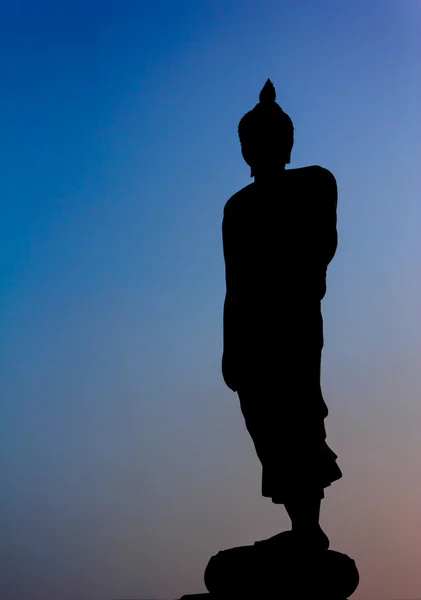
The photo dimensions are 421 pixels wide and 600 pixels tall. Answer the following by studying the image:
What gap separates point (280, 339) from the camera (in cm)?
418

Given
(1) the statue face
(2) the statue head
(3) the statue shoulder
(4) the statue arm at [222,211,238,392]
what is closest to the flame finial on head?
(2) the statue head

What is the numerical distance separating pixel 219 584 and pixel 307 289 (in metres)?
1.91

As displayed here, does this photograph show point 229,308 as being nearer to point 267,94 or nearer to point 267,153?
point 267,153

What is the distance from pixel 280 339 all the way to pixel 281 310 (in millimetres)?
193

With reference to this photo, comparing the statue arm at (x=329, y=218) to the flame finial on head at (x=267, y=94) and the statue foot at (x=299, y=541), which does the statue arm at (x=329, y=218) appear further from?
the statue foot at (x=299, y=541)

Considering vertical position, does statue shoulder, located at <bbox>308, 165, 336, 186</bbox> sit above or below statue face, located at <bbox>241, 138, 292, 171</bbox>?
below

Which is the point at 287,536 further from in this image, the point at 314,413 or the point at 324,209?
the point at 324,209

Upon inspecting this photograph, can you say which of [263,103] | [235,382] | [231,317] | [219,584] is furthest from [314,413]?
[263,103]

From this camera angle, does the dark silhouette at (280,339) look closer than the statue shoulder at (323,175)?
Yes

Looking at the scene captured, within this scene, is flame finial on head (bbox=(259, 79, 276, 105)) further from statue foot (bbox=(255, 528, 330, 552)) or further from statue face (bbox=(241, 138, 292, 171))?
statue foot (bbox=(255, 528, 330, 552))

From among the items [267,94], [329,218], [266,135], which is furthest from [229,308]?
[267,94]

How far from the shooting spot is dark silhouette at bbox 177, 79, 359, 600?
3.81m

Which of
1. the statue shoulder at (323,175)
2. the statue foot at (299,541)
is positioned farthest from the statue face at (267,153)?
the statue foot at (299,541)

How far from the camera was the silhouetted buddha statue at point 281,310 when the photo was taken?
13.1 ft
